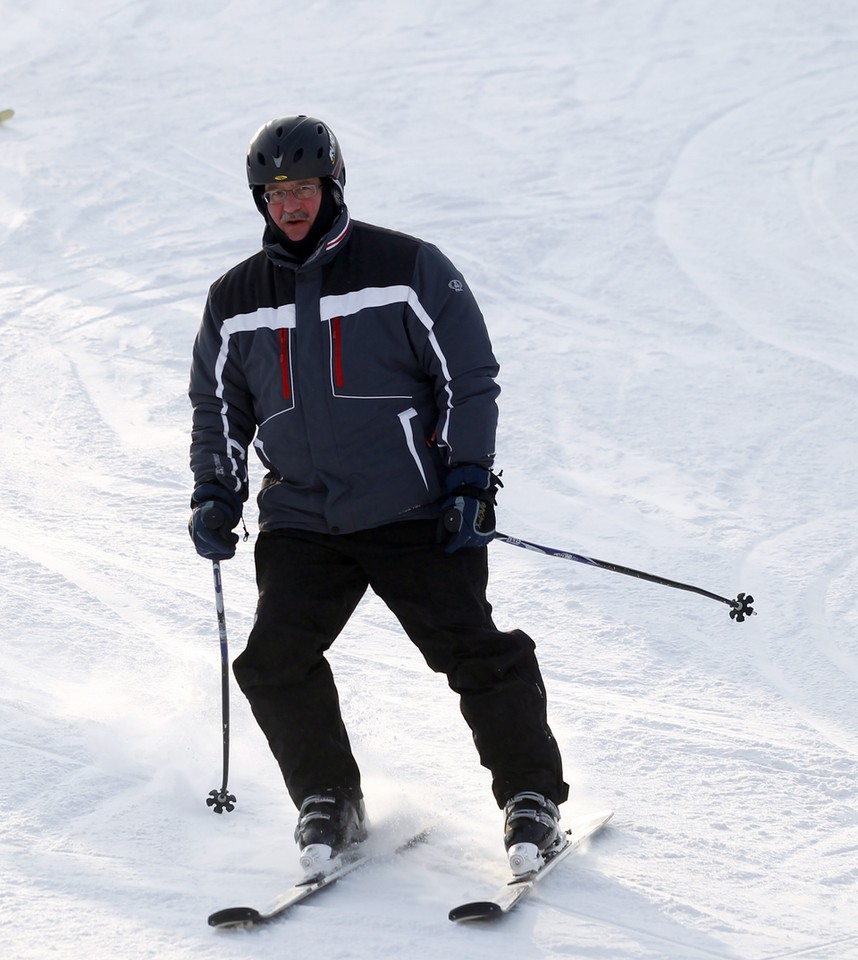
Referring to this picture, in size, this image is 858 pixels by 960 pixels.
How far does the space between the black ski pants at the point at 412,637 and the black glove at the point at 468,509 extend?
101 millimetres

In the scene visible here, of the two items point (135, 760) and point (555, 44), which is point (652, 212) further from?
point (135, 760)

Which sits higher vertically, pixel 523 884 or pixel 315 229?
pixel 315 229

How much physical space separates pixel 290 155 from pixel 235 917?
180 cm

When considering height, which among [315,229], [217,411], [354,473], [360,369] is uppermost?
[315,229]

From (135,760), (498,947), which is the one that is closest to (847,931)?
(498,947)

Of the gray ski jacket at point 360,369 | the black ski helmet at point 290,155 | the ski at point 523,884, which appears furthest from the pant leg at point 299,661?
the black ski helmet at point 290,155

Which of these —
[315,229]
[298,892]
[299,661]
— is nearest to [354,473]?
[299,661]

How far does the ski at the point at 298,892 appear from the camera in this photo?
285cm

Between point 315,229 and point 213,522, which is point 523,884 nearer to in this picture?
point 213,522

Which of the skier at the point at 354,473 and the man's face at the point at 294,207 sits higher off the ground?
the man's face at the point at 294,207

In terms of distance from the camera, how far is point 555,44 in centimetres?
1463

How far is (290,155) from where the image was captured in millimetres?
3223

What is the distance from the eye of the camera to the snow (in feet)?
10.5

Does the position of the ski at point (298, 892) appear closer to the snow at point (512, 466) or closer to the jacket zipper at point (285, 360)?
the snow at point (512, 466)
